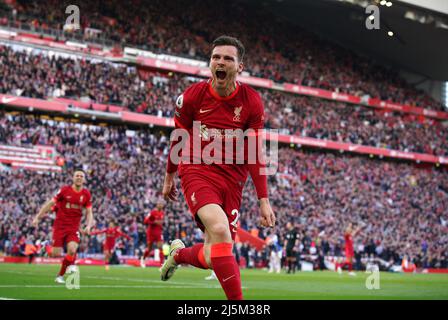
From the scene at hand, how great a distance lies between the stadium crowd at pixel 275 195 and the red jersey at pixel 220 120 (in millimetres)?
23803

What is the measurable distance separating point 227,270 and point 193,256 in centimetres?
105

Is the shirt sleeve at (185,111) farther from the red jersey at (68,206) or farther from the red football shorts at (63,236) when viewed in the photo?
the red football shorts at (63,236)

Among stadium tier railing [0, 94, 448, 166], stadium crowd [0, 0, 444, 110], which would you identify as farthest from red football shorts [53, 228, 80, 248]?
stadium crowd [0, 0, 444, 110]

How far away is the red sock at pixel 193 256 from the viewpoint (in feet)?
24.9

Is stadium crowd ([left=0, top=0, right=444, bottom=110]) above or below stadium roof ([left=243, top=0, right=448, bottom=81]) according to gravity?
below

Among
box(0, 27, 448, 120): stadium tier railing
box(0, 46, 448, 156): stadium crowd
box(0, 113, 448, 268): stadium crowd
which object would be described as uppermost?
box(0, 27, 448, 120): stadium tier railing

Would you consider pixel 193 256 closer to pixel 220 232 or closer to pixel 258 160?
pixel 220 232

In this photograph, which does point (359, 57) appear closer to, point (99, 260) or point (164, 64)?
point (164, 64)

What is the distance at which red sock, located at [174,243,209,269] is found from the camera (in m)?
7.59

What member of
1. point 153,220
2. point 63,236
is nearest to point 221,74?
point 63,236

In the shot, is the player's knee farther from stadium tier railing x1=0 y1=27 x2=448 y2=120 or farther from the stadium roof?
the stadium roof

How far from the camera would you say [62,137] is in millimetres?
38938

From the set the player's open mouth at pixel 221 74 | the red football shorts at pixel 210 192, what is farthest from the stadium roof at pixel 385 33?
the red football shorts at pixel 210 192

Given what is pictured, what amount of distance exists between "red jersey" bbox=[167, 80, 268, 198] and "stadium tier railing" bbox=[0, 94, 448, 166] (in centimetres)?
3331
